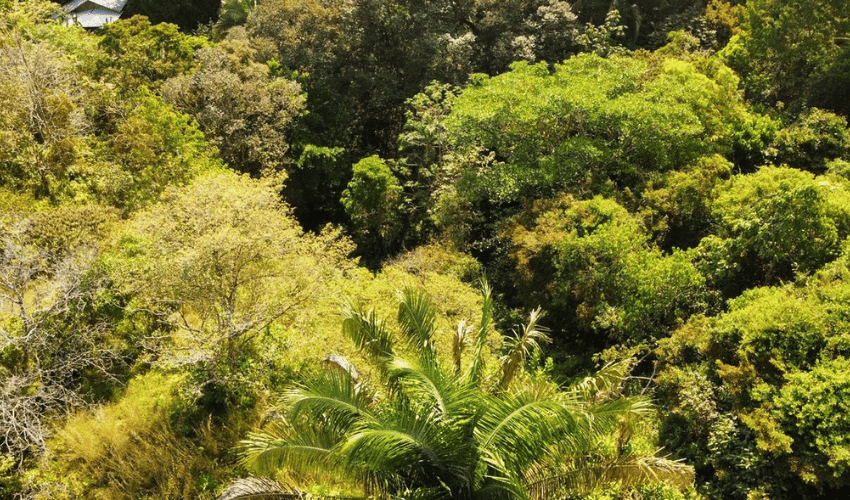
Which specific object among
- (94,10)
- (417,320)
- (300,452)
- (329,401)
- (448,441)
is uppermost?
(94,10)

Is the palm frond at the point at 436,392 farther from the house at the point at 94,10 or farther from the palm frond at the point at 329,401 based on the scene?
the house at the point at 94,10

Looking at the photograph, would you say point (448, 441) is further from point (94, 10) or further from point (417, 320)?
point (94, 10)

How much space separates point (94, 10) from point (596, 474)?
45984 mm

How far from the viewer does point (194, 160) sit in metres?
18.1

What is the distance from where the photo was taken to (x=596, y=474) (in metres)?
7.49

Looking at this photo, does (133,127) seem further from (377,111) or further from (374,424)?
(374,424)

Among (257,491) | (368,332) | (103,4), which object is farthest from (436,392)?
(103,4)

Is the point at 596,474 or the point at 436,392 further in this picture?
the point at 596,474

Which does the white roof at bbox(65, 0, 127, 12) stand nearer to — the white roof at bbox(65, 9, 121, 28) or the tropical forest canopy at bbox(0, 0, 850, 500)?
the white roof at bbox(65, 9, 121, 28)

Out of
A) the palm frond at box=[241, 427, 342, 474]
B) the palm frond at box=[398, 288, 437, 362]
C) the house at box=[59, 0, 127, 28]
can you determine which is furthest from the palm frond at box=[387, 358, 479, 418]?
the house at box=[59, 0, 127, 28]

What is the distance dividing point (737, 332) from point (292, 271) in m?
9.34

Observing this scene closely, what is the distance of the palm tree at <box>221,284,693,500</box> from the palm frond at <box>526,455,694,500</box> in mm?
13

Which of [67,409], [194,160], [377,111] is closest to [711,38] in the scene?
[377,111]

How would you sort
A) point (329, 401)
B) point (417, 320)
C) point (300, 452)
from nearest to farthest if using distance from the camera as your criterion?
point (329, 401)
point (300, 452)
point (417, 320)
